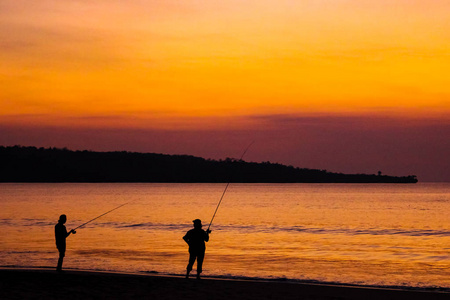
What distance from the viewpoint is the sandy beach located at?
13.8 meters

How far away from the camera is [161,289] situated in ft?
48.0

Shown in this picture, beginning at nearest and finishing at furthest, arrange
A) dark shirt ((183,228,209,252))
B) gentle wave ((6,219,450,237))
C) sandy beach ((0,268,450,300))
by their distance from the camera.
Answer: sandy beach ((0,268,450,300)), dark shirt ((183,228,209,252)), gentle wave ((6,219,450,237))

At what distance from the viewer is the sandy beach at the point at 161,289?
45.1 ft

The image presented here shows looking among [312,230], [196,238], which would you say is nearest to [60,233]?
[196,238]

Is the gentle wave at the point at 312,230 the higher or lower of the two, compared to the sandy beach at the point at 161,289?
lower

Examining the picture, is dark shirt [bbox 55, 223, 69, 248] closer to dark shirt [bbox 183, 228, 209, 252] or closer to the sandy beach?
the sandy beach

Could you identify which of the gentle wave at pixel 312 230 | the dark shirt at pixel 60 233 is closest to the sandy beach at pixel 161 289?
the dark shirt at pixel 60 233

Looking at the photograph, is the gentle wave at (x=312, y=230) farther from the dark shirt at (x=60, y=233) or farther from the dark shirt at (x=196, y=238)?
the dark shirt at (x=196, y=238)

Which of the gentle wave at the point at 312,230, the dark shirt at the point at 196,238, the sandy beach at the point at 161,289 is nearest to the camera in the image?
the sandy beach at the point at 161,289

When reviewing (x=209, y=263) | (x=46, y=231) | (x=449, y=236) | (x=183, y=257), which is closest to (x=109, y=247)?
(x=183, y=257)

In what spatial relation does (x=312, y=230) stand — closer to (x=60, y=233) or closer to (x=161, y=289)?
(x=60, y=233)

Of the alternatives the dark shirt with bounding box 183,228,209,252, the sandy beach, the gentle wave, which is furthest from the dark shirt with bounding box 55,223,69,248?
the gentle wave

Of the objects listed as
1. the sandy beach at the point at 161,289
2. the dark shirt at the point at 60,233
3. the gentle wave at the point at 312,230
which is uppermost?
→ the dark shirt at the point at 60,233

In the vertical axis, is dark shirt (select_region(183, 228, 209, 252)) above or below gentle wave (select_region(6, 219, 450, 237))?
above
